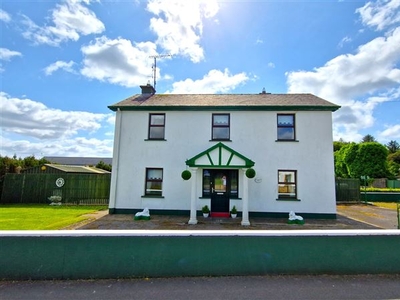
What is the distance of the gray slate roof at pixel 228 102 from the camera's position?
39.3ft

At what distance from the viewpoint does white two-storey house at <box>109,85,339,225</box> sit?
38.1 ft

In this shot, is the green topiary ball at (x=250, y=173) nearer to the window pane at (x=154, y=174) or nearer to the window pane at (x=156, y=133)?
the window pane at (x=154, y=174)

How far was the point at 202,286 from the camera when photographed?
3994 millimetres

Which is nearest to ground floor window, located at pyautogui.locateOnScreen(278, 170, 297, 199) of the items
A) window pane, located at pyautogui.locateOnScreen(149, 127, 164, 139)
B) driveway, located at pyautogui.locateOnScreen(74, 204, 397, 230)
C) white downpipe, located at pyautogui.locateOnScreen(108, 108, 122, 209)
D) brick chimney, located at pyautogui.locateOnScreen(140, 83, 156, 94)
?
driveway, located at pyautogui.locateOnScreen(74, 204, 397, 230)

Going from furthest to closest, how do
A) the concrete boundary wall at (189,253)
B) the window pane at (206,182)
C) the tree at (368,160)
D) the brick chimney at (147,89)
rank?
the tree at (368,160) < the brick chimney at (147,89) < the window pane at (206,182) < the concrete boundary wall at (189,253)

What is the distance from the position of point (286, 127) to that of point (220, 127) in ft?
11.7

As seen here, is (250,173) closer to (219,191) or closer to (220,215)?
(219,191)

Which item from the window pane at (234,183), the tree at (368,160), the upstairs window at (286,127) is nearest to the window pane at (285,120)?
the upstairs window at (286,127)

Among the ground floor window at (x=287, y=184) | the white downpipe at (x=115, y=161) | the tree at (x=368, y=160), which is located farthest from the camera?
the tree at (x=368, y=160)

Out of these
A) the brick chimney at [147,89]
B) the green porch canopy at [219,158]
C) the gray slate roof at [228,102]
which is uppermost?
the brick chimney at [147,89]

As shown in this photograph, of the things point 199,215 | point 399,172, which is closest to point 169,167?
point 199,215

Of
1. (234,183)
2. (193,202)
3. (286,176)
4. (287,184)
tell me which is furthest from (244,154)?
(193,202)

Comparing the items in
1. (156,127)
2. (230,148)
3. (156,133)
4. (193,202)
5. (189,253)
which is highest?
(156,127)

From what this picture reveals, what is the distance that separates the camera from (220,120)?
40.8 ft
